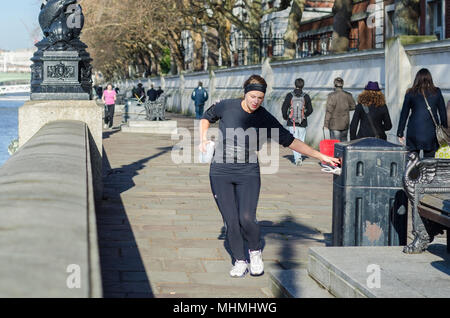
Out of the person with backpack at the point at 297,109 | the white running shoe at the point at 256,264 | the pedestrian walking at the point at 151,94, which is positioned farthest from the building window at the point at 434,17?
the white running shoe at the point at 256,264

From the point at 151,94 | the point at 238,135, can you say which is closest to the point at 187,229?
the point at 238,135

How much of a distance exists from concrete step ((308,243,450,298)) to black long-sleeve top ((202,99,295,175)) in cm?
98

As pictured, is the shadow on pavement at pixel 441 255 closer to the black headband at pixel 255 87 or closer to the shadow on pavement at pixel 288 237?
the shadow on pavement at pixel 288 237

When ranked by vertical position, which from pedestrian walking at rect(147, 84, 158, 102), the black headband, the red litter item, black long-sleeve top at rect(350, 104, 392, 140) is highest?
pedestrian walking at rect(147, 84, 158, 102)

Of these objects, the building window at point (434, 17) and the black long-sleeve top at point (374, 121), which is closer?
the black long-sleeve top at point (374, 121)

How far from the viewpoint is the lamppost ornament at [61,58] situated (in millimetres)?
10898

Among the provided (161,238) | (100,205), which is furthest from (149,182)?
(161,238)

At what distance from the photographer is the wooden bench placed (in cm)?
591

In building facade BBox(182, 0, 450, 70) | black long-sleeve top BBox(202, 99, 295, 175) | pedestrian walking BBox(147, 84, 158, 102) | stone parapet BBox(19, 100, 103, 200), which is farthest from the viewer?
pedestrian walking BBox(147, 84, 158, 102)

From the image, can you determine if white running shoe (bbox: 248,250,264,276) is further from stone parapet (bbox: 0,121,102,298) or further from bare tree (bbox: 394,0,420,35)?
bare tree (bbox: 394,0,420,35)

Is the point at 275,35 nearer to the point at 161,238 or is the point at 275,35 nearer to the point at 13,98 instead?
the point at 161,238

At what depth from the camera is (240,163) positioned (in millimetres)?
6324

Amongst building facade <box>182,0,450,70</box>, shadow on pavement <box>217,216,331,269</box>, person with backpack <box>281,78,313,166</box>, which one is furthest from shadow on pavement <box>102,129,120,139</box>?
shadow on pavement <box>217,216,331,269</box>

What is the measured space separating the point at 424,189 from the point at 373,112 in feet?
19.7
